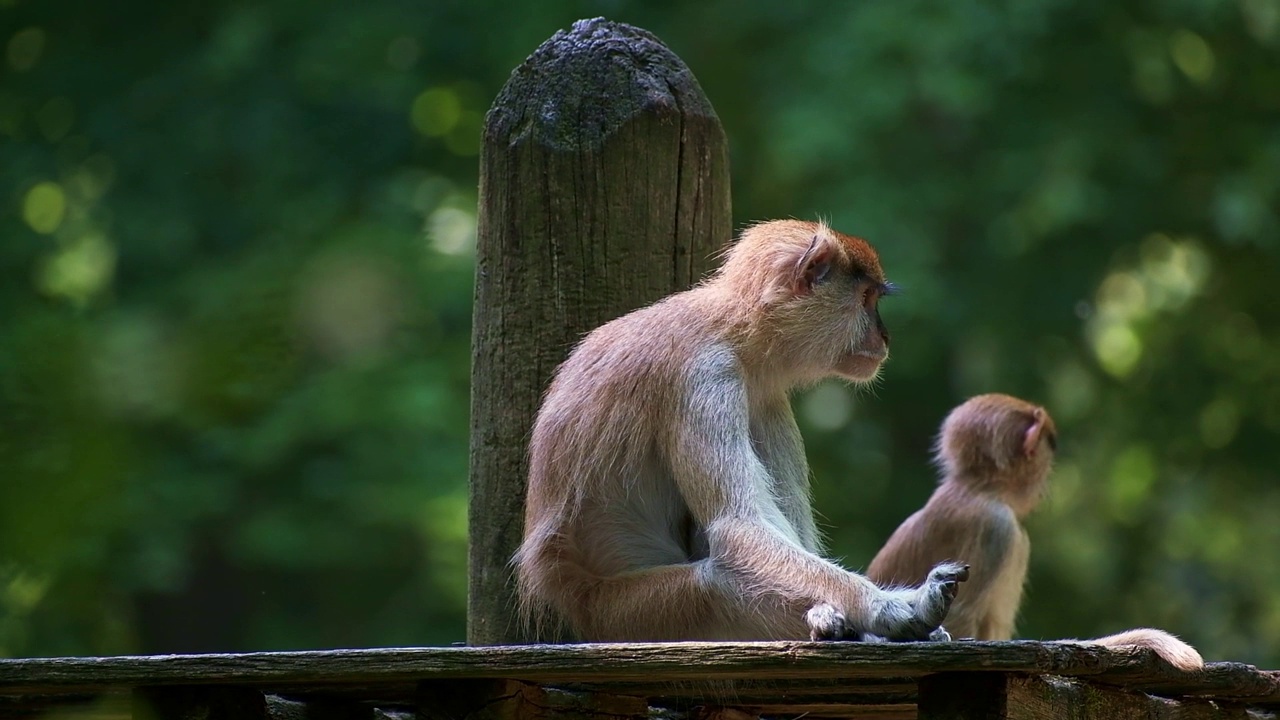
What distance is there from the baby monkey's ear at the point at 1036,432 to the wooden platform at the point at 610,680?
7.27 feet

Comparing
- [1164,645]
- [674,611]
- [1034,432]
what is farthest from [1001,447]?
[674,611]

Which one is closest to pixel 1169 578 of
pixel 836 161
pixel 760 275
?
pixel 836 161

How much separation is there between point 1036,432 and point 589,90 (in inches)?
111

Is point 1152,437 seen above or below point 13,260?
above

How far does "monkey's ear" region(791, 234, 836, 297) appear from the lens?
482cm

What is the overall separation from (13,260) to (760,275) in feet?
9.64

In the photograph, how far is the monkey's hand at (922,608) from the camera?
3.73 metres

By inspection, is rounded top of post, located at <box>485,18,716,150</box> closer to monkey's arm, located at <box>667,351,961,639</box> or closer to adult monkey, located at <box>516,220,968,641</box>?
adult monkey, located at <box>516,220,968,641</box>

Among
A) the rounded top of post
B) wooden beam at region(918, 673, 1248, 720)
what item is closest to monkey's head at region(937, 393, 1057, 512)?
the rounded top of post

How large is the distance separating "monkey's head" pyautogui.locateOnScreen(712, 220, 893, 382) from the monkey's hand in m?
1.17

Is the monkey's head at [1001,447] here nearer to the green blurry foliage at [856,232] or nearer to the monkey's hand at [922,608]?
the monkey's hand at [922,608]

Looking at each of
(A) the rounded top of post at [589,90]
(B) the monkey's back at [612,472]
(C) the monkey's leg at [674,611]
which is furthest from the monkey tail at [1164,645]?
(A) the rounded top of post at [589,90]

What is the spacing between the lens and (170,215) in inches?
432

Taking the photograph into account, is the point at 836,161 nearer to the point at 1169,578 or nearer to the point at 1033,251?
the point at 1033,251
